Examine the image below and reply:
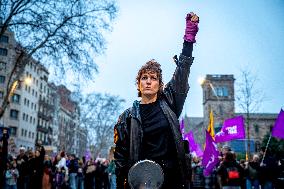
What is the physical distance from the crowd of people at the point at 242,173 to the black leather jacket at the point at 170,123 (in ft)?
26.0

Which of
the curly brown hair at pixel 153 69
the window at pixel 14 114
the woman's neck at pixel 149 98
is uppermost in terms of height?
the window at pixel 14 114

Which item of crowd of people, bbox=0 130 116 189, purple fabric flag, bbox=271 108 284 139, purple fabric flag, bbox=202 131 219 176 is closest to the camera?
crowd of people, bbox=0 130 116 189

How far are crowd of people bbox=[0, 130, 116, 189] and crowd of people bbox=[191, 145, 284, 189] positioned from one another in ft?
16.8

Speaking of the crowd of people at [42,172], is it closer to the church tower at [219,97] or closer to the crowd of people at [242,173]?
the crowd of people at [242,173]

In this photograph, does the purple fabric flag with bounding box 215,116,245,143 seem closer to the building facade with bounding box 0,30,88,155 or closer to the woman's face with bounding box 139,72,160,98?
the woman's face with bounding box 139,72,160,98

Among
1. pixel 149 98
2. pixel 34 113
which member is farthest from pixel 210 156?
pixel 34 113

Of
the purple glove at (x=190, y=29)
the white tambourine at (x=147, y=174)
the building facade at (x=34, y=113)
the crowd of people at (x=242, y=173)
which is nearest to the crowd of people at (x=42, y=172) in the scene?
the crowd of people at (x=242, y=173)

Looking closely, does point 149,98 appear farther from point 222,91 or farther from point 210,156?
point 222,91

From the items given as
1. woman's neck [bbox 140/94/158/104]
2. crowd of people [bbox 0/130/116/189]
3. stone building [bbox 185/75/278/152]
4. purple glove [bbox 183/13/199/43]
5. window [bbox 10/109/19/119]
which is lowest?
crowd of people [bbox 0/130/116/189]

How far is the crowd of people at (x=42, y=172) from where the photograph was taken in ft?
38.4

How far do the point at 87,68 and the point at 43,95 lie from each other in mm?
67419

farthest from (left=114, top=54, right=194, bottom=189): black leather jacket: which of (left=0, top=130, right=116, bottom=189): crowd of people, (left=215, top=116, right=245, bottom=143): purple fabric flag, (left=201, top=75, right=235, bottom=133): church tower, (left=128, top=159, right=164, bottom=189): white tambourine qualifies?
(left=201, top=75, right=235, bottom=133): church tower

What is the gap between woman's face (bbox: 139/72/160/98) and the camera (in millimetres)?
2812

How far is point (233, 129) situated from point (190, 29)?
44.6 ft
